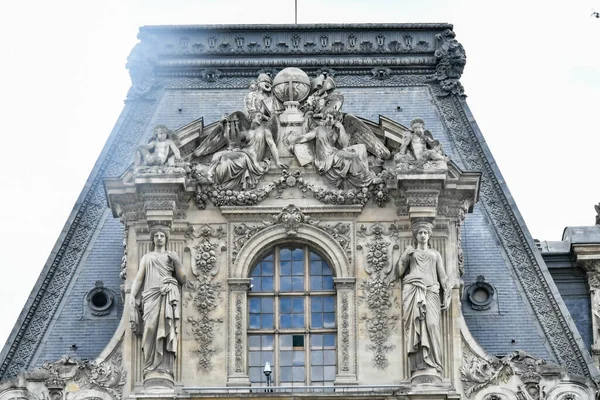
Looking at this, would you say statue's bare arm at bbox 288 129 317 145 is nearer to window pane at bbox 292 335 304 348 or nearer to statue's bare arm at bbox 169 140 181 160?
statue's bare arm at bbox 169 140 181 160

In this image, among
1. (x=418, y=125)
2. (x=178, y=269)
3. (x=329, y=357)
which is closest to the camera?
(x=178, y=269)

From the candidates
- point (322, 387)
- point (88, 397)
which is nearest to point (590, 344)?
point (322, 387)

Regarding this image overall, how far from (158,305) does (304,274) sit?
284cm

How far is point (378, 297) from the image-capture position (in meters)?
43.2

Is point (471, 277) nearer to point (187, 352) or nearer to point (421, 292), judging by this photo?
point (421, 292)

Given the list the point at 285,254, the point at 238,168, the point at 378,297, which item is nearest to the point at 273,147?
the point at 238,168

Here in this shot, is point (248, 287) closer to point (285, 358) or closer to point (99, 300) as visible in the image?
point (285, 358)

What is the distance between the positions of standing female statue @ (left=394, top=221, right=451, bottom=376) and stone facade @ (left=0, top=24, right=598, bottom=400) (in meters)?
0.03

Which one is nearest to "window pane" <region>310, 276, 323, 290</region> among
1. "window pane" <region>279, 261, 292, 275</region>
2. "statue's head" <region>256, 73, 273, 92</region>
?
"window pane" <region>279, 261, 292, 275</region>

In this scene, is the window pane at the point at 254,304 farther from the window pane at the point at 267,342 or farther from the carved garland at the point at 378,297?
the carved garland at the point at 378,297

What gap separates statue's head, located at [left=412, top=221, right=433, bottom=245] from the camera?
43.1 metres

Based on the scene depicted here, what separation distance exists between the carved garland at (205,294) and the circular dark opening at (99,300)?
1906mm

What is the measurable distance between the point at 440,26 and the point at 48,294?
9.86 m

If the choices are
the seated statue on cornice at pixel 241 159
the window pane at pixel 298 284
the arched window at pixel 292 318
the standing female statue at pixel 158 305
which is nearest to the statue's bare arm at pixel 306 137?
the seated statue on cornice at pixel 241 159
